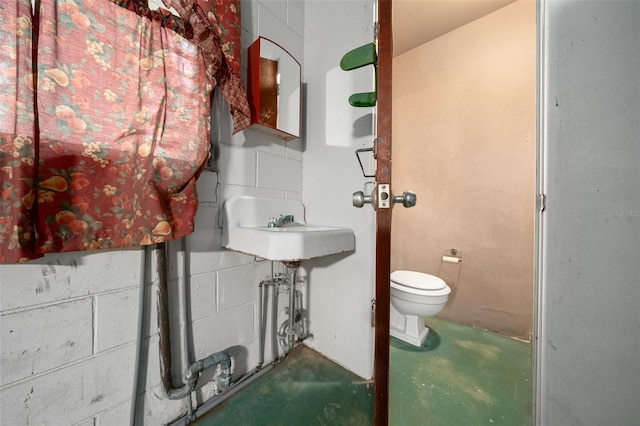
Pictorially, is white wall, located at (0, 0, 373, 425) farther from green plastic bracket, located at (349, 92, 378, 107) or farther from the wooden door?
the wooden door

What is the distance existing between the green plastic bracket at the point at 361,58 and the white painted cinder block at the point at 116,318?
1.16 m

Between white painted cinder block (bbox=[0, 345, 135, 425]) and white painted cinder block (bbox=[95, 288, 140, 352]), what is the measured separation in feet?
0.13

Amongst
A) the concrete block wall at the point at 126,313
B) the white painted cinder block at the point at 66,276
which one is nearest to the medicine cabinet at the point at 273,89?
the concrete block wall at the point at 126,313

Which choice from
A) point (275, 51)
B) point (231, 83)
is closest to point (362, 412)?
point (231, 83)

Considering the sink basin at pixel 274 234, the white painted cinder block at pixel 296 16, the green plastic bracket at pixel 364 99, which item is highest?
the white painted cinder block at pixel 296 16

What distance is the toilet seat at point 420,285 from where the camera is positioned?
4.64 feet

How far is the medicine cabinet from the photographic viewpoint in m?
1.19

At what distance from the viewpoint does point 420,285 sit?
1.48 metres

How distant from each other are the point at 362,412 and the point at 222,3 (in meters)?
→ 1.95

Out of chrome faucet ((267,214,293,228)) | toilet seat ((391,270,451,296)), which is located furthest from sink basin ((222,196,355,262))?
toilet seat ((391,270,451,296))

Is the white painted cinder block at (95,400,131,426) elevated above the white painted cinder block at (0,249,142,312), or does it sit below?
below

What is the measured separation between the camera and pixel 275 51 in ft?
4.15

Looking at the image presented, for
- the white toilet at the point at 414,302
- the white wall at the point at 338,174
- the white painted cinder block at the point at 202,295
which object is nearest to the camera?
the white painted cinder block at the point at 202,295

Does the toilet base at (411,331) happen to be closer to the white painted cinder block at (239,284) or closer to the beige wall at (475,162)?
the beige wall at (475,162)
